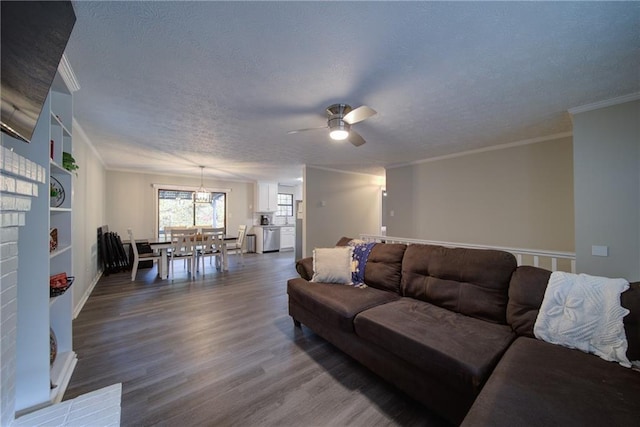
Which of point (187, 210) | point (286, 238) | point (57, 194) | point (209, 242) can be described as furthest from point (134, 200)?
point (57, 194)

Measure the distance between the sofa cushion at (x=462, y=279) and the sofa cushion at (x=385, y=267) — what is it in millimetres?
98

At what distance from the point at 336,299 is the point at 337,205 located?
382 cm

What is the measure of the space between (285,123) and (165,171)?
4.92 metres

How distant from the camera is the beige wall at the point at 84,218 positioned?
2.98 m

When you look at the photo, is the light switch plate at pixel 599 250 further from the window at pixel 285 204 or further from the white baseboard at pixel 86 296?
the window at pixel 285 204

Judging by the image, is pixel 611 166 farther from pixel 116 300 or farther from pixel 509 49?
pixel 116 300

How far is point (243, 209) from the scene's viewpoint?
26.6ft

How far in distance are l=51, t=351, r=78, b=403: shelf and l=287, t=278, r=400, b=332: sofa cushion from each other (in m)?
1.86

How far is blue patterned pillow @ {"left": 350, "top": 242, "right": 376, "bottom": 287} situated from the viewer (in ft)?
9.14

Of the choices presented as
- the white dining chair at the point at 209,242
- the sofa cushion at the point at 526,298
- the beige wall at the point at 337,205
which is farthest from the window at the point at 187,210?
the sofa cushion at the point at 526,298

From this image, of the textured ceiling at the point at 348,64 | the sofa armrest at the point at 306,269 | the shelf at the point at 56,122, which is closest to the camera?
the textured ceiling at the point at 348,64

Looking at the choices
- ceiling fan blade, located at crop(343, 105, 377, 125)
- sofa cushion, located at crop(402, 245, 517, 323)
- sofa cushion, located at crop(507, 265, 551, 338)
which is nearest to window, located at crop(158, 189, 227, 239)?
ceiling fan blade, located at crop(343, 105, 377, 125)

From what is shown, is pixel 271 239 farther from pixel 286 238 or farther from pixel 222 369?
pixel 222 369

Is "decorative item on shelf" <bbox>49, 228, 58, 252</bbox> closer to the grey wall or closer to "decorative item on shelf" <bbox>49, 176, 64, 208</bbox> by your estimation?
"decorative item on shelf" <bbox>49, 176, 64, 208</bbox>
